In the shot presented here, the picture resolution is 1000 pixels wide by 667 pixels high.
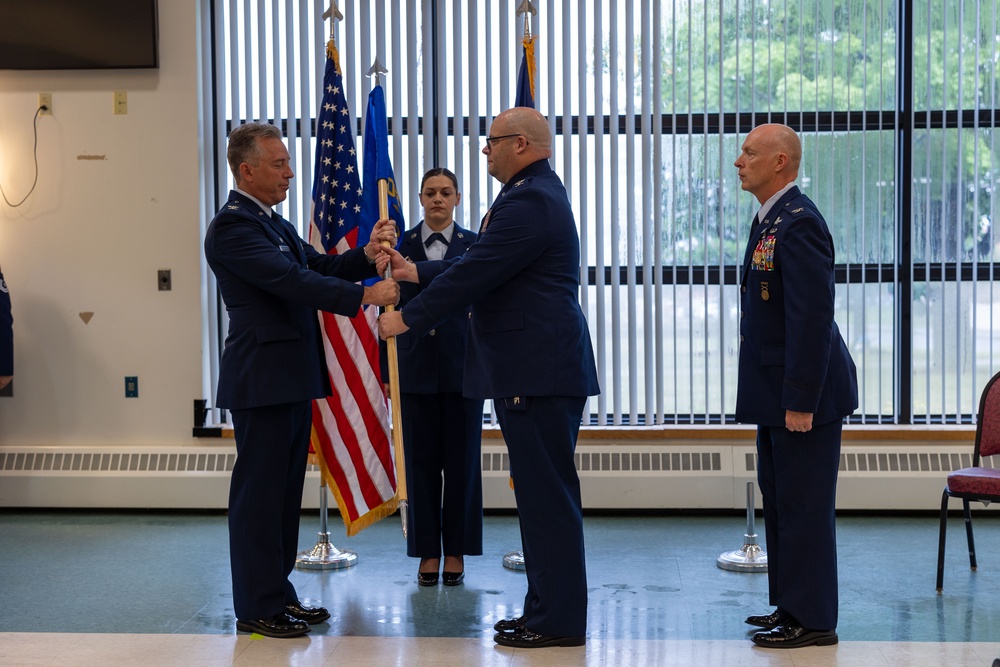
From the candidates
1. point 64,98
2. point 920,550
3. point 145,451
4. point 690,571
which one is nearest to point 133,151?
point 64,98

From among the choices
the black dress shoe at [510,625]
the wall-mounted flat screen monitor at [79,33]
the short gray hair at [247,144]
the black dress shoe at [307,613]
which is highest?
the wall-mounted flat screen monitor at [79,33]

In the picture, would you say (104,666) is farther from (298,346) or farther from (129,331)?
(129,331)

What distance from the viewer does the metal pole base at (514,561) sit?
429 centimetres

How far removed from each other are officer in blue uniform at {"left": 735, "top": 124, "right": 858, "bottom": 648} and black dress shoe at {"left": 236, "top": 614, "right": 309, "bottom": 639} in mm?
1460

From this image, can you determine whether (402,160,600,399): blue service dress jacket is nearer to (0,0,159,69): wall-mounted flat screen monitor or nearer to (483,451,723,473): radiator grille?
(483,451,723,473): radiator grille

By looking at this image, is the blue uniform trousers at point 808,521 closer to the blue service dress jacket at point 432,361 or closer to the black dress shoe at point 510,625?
the black dress shoe at point 510,625

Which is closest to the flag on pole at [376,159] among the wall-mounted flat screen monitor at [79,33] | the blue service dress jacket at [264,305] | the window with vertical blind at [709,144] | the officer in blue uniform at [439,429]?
the officer in blue uniform at [439,429]

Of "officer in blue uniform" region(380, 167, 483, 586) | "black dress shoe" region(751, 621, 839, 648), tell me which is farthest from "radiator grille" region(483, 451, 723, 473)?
"black dress shoe" region(751, 621, 839, 648)

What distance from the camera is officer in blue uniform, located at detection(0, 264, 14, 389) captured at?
5.29 metres

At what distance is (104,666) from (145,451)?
2.65m

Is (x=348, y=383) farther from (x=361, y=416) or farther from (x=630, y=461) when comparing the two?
(x=630, y=461)

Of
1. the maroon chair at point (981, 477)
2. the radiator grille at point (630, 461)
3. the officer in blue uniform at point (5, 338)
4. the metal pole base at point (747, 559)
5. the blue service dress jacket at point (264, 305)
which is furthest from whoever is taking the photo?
the radiator grille at point (630, 461)

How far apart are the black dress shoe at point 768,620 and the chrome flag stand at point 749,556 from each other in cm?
76

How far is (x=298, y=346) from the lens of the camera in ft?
11.2
